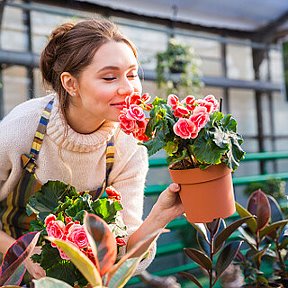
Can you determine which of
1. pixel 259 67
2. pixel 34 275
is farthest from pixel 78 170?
pixel 259 67

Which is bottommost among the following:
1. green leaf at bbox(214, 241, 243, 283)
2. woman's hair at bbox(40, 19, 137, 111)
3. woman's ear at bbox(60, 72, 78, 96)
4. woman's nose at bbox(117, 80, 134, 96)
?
green leaf at bbox(214, 241, 243, 283)

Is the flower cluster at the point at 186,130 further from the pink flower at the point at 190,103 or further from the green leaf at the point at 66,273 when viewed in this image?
the green leaf at the point at 66,273

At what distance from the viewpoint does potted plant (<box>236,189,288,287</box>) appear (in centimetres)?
170

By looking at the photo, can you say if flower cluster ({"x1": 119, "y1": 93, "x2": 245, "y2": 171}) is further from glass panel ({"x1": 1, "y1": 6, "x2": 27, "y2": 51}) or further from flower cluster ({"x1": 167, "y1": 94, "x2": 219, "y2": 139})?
glass panel ({"x1": 1, "y1": 6, "x2": 27, "y2": 51})

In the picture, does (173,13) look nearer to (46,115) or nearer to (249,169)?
(249,169)

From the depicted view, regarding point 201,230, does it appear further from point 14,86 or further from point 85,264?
point 14,86

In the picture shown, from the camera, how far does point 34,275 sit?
1266 mm

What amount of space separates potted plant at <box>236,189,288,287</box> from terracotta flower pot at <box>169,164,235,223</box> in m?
0.38

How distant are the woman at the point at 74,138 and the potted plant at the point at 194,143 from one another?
9 cm

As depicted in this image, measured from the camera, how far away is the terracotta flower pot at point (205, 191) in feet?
4.15

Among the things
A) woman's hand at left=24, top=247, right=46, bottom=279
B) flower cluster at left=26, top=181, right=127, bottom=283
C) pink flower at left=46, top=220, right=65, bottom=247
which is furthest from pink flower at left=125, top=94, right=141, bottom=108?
woman's hand at left=24, top=247, right=46, bottom=279

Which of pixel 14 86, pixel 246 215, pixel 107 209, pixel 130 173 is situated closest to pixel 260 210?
→ pixel 246 215

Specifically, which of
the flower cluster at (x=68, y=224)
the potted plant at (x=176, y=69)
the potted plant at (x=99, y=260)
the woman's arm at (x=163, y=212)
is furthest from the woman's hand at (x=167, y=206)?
the potted plant at (x=176, y=69)

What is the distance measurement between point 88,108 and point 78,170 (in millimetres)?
245
